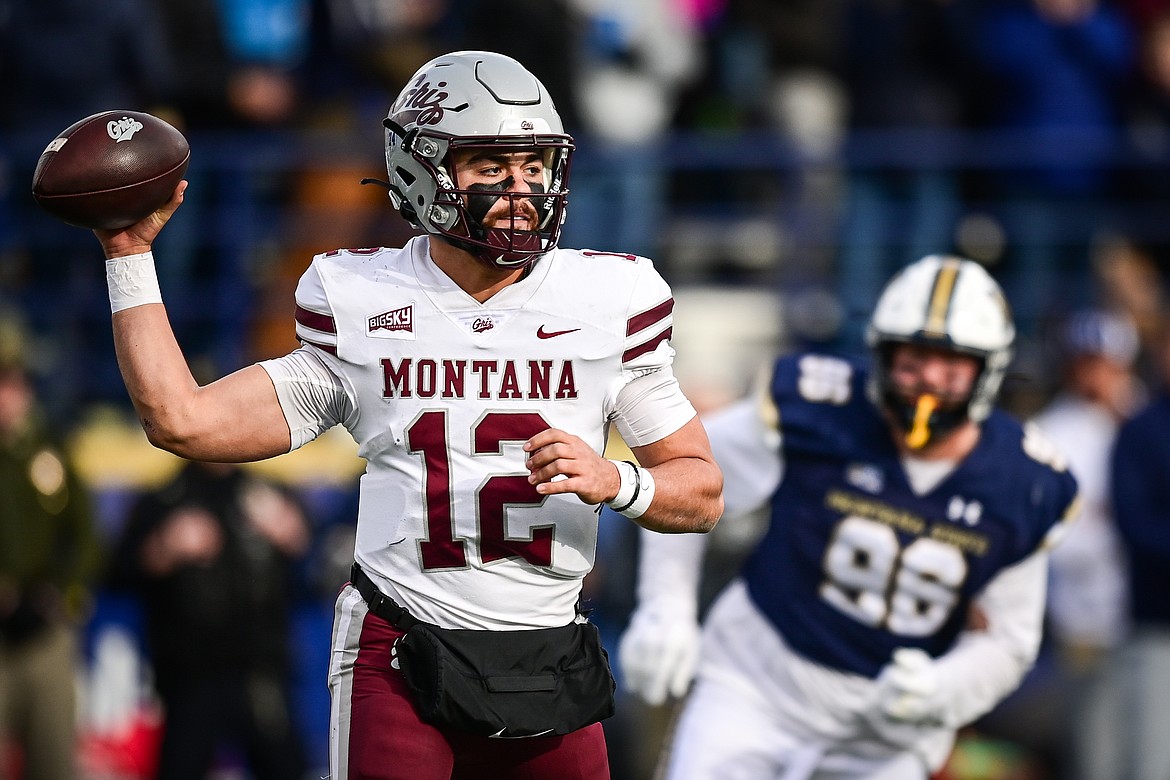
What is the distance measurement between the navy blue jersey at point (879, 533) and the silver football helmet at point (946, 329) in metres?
0.14

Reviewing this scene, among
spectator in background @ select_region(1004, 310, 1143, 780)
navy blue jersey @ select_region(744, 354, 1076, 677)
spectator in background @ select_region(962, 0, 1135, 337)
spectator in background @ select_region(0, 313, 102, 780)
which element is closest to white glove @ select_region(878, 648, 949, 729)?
navy blue jersey @ select_region(744, 354, 1076, 677)

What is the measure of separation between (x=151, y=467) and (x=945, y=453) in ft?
15.7

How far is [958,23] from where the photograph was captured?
364 inches

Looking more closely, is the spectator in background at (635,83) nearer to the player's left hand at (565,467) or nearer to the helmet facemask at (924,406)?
the helmet facemask at (924,406)

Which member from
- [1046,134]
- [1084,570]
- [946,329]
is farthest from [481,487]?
[1046,134]

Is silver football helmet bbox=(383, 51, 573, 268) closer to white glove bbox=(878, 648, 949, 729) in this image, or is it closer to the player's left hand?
the player's left hand

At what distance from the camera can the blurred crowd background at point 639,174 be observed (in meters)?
8.82

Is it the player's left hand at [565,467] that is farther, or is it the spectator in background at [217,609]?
the spectator in background at [217,609]

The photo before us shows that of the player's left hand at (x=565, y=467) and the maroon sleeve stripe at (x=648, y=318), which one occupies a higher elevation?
the maroon sleeve stripe at (x=648, y=318)

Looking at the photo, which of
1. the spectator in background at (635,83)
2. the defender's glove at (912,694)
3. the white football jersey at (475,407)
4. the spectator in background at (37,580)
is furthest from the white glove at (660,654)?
the spectator in background at (635,83)

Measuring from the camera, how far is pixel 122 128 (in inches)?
138

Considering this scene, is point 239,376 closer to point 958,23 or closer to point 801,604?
point 801,604

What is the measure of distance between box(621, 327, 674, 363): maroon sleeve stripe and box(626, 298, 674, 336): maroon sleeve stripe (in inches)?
1.2

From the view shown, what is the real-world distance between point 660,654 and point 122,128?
2182 mm
